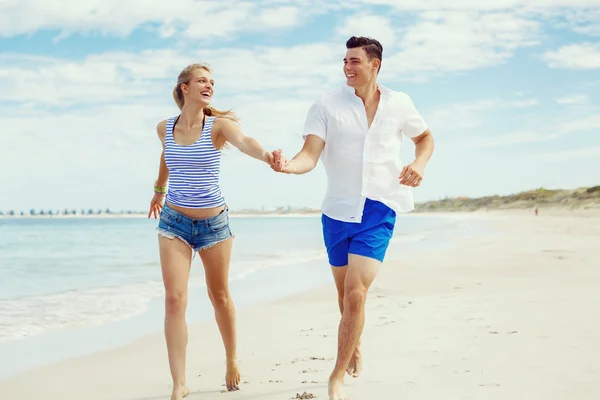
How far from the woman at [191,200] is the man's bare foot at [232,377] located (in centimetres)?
38

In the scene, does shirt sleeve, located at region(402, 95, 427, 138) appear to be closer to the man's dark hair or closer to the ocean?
Result: the man's dark hair

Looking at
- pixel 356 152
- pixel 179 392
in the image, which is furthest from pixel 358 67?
pixel 179 392

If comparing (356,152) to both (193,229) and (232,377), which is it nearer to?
(193,229)

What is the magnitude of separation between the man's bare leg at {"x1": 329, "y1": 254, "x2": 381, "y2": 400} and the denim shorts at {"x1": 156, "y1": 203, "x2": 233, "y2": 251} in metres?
0.88

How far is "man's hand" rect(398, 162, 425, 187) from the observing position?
14.3ft

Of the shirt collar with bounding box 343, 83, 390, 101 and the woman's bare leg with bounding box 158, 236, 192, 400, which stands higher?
the shirt collar with bounding box 343, 83, 390, 101

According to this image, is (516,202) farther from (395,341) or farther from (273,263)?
(395,341)

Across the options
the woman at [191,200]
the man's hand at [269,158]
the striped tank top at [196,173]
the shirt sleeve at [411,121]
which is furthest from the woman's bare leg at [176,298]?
the shirt sleeve at [411,121]

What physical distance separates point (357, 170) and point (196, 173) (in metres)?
1.04

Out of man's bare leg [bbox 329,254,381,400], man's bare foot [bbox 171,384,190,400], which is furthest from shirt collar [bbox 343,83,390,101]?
man's bare foot [bbox 171,384,190,400]

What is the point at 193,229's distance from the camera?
4391 millimetres

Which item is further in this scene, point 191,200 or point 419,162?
point 419,162

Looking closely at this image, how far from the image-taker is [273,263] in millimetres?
17359

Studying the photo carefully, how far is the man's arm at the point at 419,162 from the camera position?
4367 millimetres
